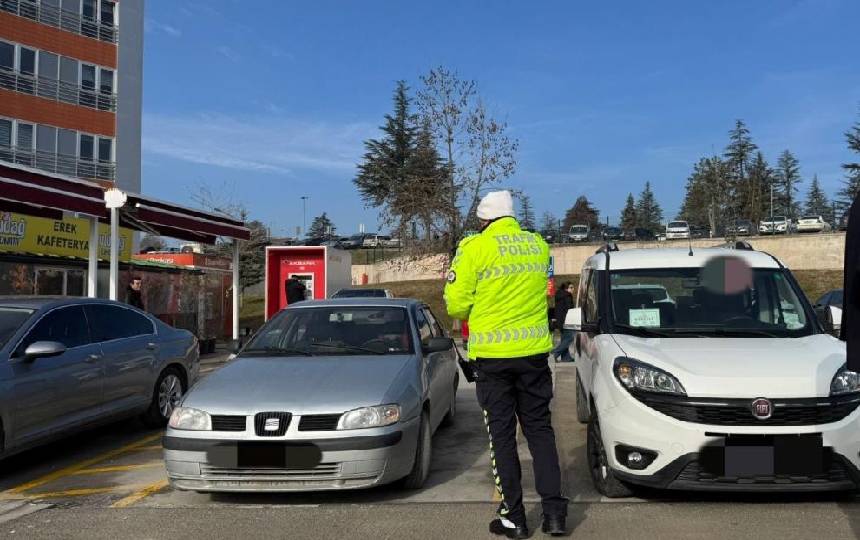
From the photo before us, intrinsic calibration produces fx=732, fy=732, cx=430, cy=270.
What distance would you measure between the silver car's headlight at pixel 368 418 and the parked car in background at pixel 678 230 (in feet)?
161

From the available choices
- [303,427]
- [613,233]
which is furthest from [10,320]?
[613,233]

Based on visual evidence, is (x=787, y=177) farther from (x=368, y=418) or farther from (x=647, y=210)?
A: (x=368, y=418)

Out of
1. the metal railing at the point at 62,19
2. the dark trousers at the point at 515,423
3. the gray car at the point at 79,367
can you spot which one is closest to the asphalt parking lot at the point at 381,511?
the dark trousers at the point at 515,423

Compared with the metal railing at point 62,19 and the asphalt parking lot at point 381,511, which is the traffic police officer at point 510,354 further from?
the metal railing at point 62,19

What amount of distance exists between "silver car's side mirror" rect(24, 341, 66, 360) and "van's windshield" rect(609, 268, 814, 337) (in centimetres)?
444

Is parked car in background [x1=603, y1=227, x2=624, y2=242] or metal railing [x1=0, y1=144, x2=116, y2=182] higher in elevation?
metal railing [x1=0, y1=144, x2=116, y2=182]

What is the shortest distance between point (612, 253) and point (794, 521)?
8.89ft

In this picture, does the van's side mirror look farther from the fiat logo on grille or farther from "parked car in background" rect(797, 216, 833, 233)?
"parked car in background" rect(797, 216, 833, 233)

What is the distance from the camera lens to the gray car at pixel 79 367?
579 centimetres

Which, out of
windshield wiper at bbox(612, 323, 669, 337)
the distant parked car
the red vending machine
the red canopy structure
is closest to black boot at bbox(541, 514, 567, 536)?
windshield wiper at bbox(612, 323, 669, 337)

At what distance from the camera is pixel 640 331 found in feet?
17.5

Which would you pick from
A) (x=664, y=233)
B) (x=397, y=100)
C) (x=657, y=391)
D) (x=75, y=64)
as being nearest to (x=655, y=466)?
(x=657, y=391)

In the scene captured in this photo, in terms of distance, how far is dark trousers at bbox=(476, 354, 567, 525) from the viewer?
4.14m

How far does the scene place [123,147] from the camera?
34188 mm
